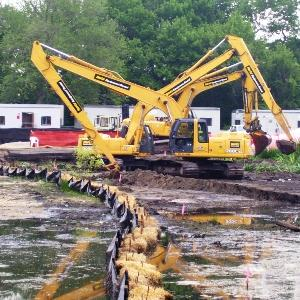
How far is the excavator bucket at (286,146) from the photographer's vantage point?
4004 cm

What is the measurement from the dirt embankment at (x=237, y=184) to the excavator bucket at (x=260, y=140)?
5930 millimetres

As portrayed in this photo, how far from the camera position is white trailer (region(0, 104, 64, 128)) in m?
59.7

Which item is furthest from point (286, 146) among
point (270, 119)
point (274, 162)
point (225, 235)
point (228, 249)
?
point (228, 249)

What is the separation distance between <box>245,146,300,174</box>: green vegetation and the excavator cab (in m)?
5.04

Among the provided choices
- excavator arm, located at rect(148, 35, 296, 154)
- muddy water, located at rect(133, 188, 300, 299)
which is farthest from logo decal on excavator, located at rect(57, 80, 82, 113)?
muddy water, located at rect(133, 188, 300, 299)

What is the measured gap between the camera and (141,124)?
117 ft

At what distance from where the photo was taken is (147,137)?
35688mm

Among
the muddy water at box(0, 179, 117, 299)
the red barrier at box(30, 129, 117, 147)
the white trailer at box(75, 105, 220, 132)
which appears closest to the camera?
the muddy water at box(0, 179, 117, 299)

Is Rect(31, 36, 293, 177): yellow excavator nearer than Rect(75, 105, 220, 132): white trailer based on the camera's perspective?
Yes

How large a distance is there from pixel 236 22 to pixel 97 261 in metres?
68.9

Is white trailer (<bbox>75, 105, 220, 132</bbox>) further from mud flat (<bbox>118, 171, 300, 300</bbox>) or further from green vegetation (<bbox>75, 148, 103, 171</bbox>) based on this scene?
mud flat (<bbox>118, 171, 300, 300</bbox>)

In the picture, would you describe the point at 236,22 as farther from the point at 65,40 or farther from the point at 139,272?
the point at 139,272

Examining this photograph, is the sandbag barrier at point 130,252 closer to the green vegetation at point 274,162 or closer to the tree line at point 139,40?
the green vegetation at point 274,162

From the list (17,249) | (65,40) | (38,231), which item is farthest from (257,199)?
(65,40)
